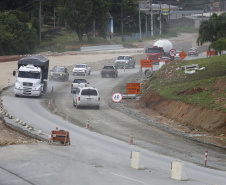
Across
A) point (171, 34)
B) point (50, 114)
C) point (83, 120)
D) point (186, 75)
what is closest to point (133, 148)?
point (83, 120)

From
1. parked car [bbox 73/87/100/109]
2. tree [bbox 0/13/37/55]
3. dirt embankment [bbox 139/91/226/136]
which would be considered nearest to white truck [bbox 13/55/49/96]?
parked car [bbox 73/87/100/109]

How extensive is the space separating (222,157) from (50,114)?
15.2 m

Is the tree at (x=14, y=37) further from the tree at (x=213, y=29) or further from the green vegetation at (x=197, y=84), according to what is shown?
the green vegetation at (x=197, y=84)

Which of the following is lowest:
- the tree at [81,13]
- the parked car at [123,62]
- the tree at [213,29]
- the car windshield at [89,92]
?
the car windshield at [89,92]

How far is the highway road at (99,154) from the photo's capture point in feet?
59.0

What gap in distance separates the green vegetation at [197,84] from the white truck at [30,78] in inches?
419

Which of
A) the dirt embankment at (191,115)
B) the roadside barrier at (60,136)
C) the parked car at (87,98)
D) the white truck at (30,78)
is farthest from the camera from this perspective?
the white truck at (30,78)

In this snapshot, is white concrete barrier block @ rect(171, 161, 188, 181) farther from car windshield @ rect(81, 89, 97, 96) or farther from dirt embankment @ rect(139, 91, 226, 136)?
car windshield @ rect(81, 89, 97, 96)

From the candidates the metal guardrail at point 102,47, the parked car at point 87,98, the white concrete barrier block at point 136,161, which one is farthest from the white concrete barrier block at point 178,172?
the metal guardrail at point 102,47

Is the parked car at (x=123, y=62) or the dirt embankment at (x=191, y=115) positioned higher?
the parked car at (x=123, y=62)

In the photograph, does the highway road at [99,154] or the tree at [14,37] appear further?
the tree at [14,37]

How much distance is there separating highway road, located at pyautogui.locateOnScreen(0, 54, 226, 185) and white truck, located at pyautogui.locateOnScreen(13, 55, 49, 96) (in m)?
3.09

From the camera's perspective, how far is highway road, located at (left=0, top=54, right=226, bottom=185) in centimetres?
1798

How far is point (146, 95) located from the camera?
147 ft
